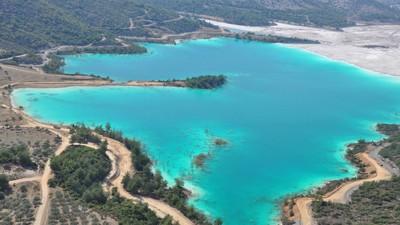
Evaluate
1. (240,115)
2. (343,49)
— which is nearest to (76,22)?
(240,115)

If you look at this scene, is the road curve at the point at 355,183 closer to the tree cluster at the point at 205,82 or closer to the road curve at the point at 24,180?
the road curve at the point at 24,180

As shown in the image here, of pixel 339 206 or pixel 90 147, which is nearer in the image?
pixel 339 206

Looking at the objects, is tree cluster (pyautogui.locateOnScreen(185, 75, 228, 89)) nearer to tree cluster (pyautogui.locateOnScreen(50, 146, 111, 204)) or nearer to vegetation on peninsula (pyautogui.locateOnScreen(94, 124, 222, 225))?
vegetation on peninsula (pyautogui.locateOnScreen(94, 124, 222, 225))

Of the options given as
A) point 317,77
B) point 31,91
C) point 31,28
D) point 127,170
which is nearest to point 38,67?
point 31,91

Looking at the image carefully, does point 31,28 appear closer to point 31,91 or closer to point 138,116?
point 31,91

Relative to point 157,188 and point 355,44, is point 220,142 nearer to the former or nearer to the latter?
point 157,188

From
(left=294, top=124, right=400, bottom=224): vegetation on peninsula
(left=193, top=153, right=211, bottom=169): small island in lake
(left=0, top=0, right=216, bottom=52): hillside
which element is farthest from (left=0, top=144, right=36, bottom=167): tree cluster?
(left=0, top=0, right=216, bottom=52): hillside
